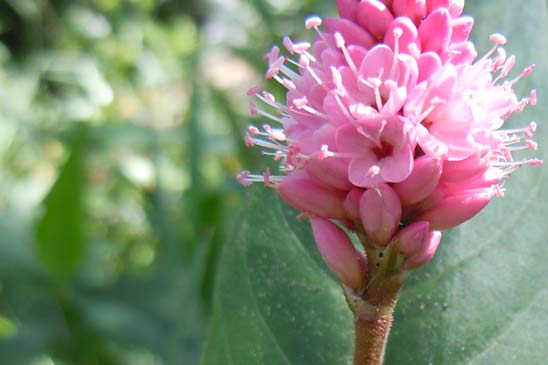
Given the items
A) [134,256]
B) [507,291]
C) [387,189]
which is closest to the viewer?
[387,189]

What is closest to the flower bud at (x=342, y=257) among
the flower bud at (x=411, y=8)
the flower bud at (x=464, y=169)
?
the flower bud at (x=464, y=169)

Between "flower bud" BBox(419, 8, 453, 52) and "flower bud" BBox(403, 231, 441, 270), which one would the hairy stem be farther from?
"flower bud" BBox(419, 8, 453, 52)

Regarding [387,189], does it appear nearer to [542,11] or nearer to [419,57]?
[419,57]

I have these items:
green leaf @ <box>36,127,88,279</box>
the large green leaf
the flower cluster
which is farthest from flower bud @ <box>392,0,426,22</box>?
green leaf @ <box>36,127,88,279</box>

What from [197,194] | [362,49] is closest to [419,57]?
[362,49]

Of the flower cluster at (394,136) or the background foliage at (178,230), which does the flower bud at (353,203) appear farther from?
the background foliage at (178,230)

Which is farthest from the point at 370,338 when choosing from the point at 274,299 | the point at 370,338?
the point at 274,299

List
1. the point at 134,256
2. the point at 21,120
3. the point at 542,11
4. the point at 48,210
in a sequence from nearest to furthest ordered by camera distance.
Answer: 1. the point at 542,11
2. the point at 48,210
3. the point at 134,256
4. the point at 21,120

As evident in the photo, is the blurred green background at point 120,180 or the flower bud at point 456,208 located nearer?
the flower bud at point 456,208
